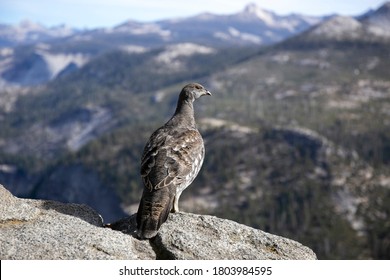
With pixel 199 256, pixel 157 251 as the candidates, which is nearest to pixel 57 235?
pixel 157 251

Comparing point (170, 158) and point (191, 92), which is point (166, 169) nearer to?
point (170, 158)

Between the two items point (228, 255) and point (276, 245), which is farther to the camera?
point (276, 245)

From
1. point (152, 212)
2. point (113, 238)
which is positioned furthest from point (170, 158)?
point (113, 238)

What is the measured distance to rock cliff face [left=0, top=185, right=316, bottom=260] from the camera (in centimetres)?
1670

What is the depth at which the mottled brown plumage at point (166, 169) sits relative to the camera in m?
17.8

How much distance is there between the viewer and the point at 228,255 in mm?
18078

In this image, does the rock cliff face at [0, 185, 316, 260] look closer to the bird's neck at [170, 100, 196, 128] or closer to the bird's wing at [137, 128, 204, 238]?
the bird's wing at [137, 128, 204, 238]

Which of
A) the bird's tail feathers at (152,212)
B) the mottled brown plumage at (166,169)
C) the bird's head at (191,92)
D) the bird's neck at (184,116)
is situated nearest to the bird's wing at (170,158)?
the mottled brown plumage at (166,169)

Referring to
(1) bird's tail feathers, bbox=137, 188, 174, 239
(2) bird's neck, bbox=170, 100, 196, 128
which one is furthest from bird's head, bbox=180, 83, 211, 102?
(1) bird's tail feathers, bbox=137, 188, 174, 239

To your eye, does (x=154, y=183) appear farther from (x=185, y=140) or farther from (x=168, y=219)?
(x=185, y=140)
